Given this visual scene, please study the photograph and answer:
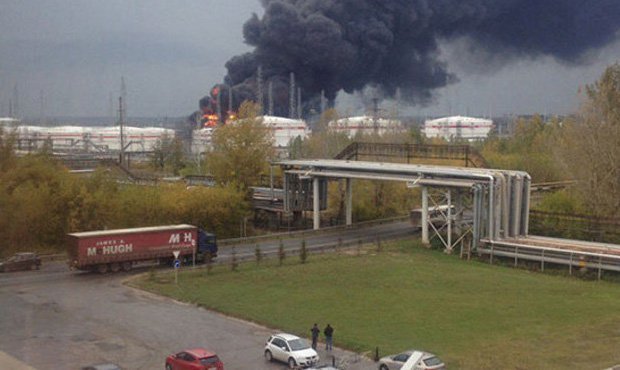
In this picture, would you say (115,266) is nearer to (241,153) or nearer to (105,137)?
(241,153)

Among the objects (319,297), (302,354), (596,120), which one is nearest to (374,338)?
(302,354)

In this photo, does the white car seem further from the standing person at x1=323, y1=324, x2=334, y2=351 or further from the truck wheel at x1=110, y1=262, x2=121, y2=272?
the truck wheel at x1=110, y1=262, x2=121, y2=272

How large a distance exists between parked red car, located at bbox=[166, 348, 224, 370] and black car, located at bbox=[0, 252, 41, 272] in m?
16.2

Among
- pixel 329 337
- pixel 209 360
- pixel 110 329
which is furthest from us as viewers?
pixel 110 329

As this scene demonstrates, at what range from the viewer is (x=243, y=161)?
5016cm

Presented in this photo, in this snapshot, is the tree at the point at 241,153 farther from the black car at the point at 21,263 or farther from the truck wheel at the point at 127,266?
the black car at the point at 21,263

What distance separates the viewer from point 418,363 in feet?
57.6

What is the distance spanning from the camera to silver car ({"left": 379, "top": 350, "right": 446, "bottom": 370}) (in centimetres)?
1767

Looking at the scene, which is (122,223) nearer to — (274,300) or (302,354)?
(274,300)

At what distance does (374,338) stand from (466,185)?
1628cm

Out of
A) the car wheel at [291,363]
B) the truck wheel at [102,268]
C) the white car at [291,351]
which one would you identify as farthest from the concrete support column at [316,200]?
the car wheel at [291,363]

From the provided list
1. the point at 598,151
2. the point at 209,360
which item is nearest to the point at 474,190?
the point at 598,151

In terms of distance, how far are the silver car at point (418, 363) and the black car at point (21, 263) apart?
19.1m

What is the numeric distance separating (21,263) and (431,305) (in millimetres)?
17137
